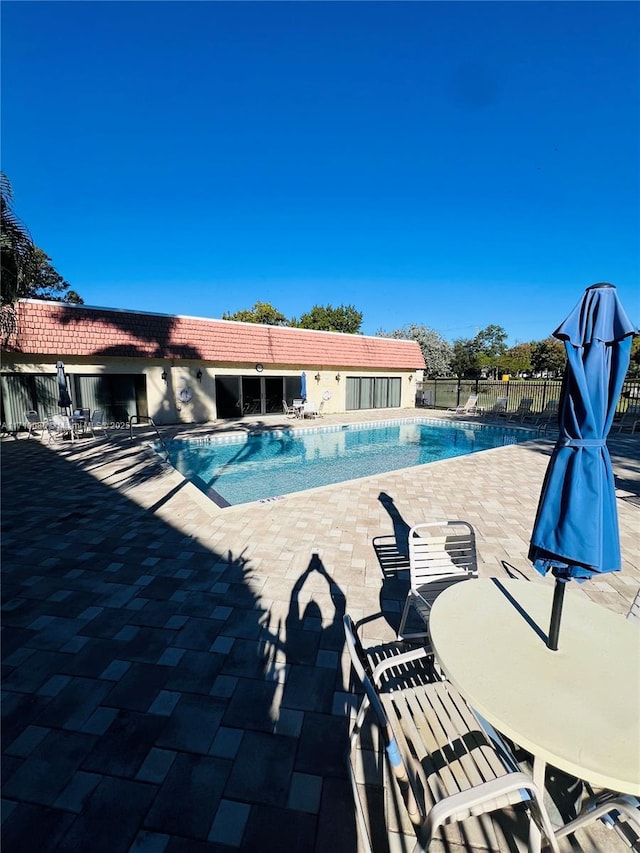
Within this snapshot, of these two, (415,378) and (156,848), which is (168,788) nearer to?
(156,848)

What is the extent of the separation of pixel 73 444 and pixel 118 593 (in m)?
8.89

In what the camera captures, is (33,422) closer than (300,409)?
Yes

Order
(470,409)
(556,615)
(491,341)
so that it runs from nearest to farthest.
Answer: (556,615)
(470,409)
(491,341)

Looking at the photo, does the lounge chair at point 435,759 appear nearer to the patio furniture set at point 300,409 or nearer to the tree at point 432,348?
the patio furniture set at point 300,409

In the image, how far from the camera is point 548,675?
170 centimetres

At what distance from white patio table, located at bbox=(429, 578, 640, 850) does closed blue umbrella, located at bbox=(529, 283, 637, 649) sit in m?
0.17

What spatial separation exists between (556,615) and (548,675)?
0.27 meters

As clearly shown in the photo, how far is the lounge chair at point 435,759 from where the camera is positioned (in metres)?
1.24

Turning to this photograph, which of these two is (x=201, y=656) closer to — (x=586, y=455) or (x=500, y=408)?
(x=586, y=455)

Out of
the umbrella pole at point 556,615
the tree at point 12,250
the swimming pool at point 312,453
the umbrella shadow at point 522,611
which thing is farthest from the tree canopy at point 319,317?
the umbrella pole at point 556,615

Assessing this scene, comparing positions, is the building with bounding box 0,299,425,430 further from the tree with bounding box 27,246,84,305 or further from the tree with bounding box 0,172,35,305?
the tree with bounding box 27,246,84,305

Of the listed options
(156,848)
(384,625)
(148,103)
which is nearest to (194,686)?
(156,848)

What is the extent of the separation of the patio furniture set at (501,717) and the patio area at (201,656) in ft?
0.87

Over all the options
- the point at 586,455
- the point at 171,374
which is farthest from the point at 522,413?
the point at 586,455
